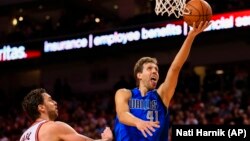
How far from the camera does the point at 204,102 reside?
13.6 meters

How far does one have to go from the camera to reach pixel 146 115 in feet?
15.1

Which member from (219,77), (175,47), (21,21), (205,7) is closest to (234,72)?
(219,77)

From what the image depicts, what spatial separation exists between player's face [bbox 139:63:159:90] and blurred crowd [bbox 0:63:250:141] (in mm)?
6595

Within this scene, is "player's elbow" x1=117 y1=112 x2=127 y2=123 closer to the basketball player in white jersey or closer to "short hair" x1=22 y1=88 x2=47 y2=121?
the basketball player in white jersey

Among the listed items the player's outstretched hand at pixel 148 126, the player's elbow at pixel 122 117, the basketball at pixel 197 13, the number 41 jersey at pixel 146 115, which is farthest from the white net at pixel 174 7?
the player's outstretched hand at pixel 148 126

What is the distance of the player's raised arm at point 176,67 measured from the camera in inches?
184

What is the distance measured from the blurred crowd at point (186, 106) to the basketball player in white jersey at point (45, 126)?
6.86m

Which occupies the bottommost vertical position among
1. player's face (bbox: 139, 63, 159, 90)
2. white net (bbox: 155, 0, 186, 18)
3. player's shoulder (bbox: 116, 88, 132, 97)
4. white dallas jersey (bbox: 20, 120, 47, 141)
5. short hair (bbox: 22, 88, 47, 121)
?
white dallas jersey (bbox: 20, 120, 47, 141)

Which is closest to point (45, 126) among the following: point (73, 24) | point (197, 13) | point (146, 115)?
point (146, 115)

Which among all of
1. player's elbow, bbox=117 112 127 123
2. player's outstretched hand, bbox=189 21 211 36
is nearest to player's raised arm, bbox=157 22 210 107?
player's outstretched hand, bbox=189 21 211 36

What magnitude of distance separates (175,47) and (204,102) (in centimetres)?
360

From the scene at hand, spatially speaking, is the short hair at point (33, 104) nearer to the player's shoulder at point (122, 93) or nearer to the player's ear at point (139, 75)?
the player's shoulder at point (122, 93)

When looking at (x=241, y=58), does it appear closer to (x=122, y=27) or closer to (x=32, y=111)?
(x=122, y=27)

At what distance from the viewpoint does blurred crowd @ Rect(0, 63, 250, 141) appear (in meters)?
12.1
